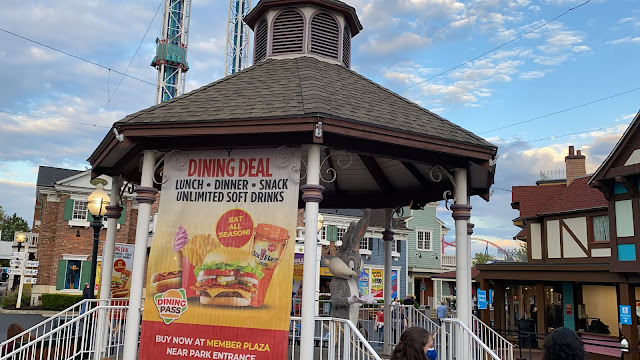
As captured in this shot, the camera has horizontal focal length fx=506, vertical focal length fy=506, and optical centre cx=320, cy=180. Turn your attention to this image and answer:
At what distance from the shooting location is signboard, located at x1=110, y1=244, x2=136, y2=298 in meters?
15.0

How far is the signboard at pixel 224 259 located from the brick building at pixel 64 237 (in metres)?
27.4

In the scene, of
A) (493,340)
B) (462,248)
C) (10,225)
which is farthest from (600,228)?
(10,225)

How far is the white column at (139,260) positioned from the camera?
8125mm

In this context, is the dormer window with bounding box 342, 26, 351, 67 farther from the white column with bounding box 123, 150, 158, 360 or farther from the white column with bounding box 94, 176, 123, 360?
the white column with bounding box 94, 176, 123, 360

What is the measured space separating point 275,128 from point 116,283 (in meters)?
10.1

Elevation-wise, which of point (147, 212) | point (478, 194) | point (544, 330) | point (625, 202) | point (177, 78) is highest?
point (177, 78)

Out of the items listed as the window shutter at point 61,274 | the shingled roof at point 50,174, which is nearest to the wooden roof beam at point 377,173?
the window shutter at point 61,274

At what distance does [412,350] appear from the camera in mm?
4555

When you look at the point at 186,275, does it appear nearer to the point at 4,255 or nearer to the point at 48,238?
the point at 48,238

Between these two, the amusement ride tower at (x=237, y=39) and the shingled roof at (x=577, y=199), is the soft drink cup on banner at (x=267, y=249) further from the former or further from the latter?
the amusement ride tower at (x=237, y=39)

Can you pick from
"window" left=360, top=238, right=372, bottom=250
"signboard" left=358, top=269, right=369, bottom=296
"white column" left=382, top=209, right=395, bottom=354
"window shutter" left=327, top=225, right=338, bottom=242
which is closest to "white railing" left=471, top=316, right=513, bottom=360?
"white column" left=382, top=209, right=395, bottom=354

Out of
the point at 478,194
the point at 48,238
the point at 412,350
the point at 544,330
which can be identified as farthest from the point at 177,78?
the point at 412,350

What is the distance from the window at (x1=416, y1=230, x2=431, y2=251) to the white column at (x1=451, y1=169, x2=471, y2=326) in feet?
133

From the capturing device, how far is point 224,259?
800cm
